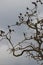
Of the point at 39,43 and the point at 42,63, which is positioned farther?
the point at 42,63

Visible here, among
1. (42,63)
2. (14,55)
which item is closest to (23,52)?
(14,55)

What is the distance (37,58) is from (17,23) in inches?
A: 125

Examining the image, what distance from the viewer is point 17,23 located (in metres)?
17.2

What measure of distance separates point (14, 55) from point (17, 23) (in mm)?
2420

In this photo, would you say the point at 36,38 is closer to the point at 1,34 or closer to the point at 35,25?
the point at 35,25

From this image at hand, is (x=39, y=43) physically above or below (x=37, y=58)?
above

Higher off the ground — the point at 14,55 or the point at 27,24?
the point at 27,24

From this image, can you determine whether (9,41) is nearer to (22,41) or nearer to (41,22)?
(22,41)

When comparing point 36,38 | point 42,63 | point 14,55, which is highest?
point 36,38

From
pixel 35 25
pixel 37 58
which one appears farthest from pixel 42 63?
pixel 35 25

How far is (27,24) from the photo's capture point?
17.7 metres

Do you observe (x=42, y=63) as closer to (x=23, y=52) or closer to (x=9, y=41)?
(x=23, y=52)

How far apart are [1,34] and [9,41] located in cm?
86

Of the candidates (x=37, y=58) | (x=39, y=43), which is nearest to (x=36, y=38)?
(x=39, y=43)
